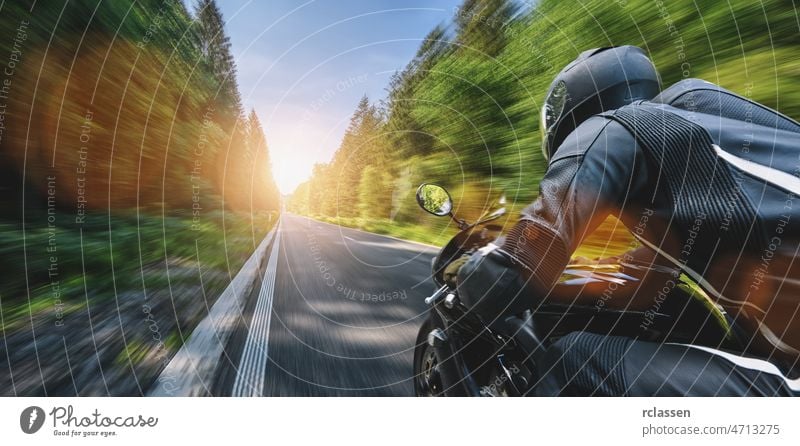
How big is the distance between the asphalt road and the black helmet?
1.86 m

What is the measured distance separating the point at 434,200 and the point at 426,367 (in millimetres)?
867

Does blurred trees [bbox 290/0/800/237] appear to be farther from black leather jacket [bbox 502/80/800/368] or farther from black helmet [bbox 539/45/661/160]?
black leather jacket [bbox 502/80/800/368]

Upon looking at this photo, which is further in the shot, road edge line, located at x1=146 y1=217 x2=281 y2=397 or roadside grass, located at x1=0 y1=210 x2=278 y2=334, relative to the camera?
roadside grass, located at x1=0 y1=210 x2=278 y2=334

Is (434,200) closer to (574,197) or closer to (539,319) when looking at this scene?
(539,319)

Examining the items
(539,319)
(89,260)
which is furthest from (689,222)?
(89,260)

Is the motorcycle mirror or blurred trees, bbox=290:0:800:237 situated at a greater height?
blurred trees, bbox=290:0:800:237

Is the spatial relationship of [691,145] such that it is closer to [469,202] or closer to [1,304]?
[1,304]

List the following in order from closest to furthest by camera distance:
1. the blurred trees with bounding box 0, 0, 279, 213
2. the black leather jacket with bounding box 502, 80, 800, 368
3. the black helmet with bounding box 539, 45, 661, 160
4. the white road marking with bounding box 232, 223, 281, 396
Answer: the black leather jacket with bounding box 502, 80, 800, 368, the black helmet with bounding box 539, 45, 661, 160, the white road marking with bounding box 232, 223, 281, 396, the blurred trees with bounding box 0, 0, 279, 213

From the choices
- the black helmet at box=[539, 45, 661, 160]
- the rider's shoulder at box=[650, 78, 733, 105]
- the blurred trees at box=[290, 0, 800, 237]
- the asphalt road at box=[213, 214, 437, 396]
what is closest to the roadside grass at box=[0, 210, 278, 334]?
the asphalt road at box=[213, 214, 437, 396]

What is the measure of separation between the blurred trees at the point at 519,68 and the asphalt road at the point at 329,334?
3.68 feet

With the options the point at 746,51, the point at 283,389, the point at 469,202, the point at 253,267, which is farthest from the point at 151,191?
the point at 746,51

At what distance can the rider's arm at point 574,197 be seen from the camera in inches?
36.4

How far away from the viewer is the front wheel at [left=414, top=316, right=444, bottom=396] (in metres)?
1.83

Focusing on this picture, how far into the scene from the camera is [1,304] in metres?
2.84
